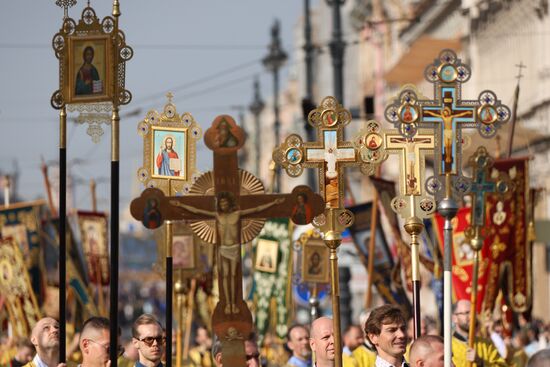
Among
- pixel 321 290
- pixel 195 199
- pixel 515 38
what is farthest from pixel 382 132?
pixel 515 38

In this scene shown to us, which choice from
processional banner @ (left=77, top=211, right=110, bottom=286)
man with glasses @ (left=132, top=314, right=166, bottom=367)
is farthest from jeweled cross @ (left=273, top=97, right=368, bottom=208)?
processional banner @ (left=77, top=211, right=110, bottom=286)

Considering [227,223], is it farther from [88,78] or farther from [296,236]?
[296,236]

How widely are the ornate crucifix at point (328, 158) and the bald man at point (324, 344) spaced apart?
59cm

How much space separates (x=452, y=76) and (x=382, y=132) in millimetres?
638

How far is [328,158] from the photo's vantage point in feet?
38.7

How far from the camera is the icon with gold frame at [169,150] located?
40.3ft

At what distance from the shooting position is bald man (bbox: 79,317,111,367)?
10.7 m

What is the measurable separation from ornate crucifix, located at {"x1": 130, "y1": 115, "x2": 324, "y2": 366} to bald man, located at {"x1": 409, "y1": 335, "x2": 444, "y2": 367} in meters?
1.02

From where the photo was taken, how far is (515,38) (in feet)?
123

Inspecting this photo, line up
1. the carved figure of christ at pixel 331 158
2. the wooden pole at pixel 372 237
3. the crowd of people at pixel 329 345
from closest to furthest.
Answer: the crowd of people at pixel 329 345
the carved figure of christ at pixel 331 158
the wooden pole at pixel 372 237

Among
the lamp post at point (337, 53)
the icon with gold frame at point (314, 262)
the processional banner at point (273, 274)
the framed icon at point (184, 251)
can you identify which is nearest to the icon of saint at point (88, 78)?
the framed icon at point (184, 251)

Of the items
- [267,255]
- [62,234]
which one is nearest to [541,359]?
[62,234]

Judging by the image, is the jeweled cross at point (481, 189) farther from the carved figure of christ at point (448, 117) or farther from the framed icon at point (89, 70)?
the framed icon at point (89, 70)

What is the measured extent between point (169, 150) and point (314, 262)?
6816 mm
